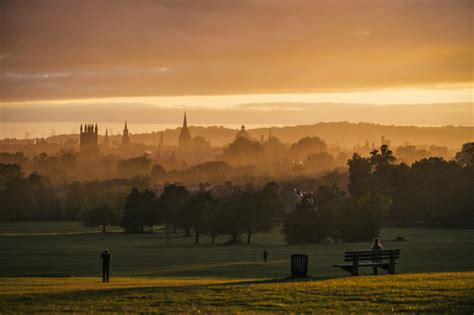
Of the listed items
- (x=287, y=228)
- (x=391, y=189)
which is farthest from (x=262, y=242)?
(x=391, y=189)

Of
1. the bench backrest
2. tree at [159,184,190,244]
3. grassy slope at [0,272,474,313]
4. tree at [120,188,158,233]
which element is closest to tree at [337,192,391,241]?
tree at [159,184,190,244]

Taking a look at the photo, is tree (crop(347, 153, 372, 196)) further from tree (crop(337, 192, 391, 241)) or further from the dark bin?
the dark bin

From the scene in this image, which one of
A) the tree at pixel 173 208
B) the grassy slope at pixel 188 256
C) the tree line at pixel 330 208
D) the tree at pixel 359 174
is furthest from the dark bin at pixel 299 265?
the tree at pixel 359 174

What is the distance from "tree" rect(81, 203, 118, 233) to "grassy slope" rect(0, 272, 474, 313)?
128 m

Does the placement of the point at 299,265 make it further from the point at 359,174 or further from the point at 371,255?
the point at 359,174

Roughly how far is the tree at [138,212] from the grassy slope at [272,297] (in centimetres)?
11797

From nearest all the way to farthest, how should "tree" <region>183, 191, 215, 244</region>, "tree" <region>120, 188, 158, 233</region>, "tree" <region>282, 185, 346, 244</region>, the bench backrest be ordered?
1. the bench backrest
2. "tree" <region>282, 185, 346, 244</region>
3. "tree" <region>183, 191, 215, 244</region>
4. "tree" <region>120, 188, 158, 233</region>

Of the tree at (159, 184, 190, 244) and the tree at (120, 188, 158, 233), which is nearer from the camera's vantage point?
the tree at (159, 184, 190, 244)

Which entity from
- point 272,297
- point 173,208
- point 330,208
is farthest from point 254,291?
point 173,208

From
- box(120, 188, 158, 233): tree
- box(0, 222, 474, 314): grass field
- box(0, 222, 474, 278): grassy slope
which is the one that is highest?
box(120, 188, 158, 233): tree

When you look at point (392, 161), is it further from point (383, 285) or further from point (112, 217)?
point (383, 285)

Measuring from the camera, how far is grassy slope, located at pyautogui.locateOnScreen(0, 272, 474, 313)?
1281 inches

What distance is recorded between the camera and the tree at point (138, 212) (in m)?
159

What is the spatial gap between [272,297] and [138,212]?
125763 mm
